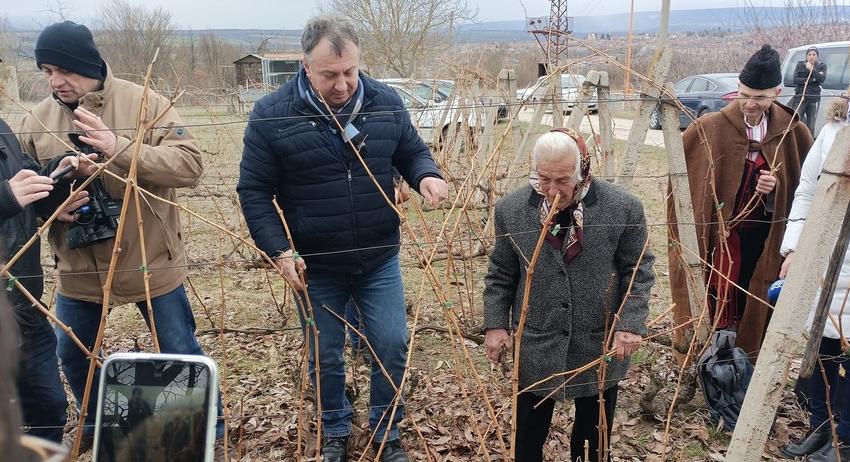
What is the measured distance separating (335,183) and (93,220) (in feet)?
2.74

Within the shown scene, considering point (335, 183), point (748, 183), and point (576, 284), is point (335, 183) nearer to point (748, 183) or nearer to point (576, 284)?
point (576, 284)

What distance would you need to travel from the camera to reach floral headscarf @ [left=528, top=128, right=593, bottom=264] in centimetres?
199

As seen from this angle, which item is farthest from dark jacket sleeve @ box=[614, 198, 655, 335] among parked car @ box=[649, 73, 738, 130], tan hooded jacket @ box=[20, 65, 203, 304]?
parked car @ box=[649, 73, 738, 130]

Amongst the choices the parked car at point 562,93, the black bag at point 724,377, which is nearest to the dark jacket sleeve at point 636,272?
the parked car at point 562,93

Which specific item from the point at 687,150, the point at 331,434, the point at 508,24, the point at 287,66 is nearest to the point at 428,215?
the point at 687,150

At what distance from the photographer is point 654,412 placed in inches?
118

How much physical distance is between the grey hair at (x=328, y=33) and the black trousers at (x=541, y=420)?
1340 millimetres

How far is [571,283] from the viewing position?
207 cm

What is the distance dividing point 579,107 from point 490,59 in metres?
8.27

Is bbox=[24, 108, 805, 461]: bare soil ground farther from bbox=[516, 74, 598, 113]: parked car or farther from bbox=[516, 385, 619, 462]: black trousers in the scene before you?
bbox=[516, 74, 598, 113]: parked car

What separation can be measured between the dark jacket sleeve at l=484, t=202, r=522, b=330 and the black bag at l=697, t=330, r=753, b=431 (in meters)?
1.22

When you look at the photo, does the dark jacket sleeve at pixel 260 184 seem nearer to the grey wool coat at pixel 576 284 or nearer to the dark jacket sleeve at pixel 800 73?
the grey wool coat at pixel 576 284

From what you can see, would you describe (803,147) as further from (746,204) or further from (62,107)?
(62,107)

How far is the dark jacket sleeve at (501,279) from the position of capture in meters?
2.13
